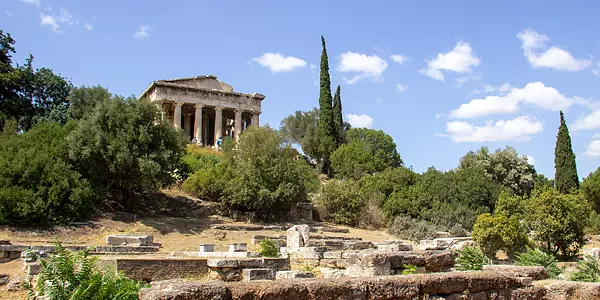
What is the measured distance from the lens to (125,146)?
2584 cm

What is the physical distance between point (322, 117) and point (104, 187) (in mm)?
27243

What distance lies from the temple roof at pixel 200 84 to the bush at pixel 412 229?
80.2 feet

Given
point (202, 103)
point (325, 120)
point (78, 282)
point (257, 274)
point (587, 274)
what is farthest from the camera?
point (325, 120)

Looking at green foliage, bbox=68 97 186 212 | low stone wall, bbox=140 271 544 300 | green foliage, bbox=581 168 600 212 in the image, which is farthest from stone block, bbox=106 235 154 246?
green foliage, bbox=581 168 600 212

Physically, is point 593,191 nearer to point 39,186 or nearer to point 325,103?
point 325,103

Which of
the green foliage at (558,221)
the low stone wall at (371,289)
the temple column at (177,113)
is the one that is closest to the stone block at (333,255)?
the low stone wall at (371,289)

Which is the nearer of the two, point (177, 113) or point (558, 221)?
point (558, 221)

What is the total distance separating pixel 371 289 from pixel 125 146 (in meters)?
21.9

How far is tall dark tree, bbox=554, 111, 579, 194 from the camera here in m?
42.7

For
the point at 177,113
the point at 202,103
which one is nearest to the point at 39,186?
the point at 177,113

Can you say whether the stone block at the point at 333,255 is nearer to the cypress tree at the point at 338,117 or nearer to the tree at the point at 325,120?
the tree at the point at 325,120

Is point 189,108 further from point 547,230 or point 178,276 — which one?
point 178,276

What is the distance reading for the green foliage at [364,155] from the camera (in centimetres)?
4575

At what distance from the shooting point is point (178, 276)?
11227 millimetres
